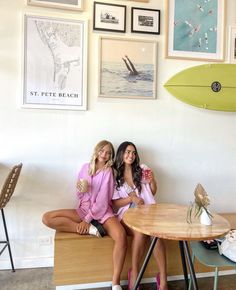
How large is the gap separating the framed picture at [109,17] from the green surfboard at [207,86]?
71 centimetres

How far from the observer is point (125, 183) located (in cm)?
236

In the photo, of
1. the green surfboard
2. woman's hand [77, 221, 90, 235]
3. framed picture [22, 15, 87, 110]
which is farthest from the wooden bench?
the green surfboard

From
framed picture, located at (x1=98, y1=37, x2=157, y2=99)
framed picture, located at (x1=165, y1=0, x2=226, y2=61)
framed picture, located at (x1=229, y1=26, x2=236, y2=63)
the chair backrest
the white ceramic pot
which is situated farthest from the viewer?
framed picture, located at (x1=229, y1=26, x2=236, y2=63)

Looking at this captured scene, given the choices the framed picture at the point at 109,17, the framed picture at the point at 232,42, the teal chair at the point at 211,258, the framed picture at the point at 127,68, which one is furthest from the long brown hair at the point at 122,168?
Answer: the framed picture at the point at 232,42

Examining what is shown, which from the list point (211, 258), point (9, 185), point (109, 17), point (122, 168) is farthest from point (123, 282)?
point (109, 17)

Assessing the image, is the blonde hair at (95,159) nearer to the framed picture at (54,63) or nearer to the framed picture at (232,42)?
the framed picture at (54,63)

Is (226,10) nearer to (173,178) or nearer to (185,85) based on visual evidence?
(185,85)

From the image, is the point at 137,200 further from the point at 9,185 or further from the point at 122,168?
the point at 9,185

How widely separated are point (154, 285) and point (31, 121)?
68.6 inches

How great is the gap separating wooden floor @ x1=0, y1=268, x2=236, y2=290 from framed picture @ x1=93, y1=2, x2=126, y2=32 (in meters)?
2.22

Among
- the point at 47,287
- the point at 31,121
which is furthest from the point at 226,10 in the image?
the point at 47,287

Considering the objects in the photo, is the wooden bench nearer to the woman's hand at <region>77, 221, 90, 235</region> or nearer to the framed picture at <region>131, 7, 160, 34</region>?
the woman's hand at <region>77, 221, 90, 235</region>

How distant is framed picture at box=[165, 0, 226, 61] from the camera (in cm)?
256

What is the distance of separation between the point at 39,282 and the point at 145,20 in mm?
2468
